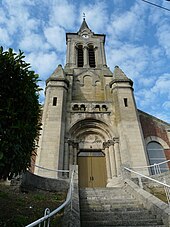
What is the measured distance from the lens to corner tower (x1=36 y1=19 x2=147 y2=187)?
37.2 ft

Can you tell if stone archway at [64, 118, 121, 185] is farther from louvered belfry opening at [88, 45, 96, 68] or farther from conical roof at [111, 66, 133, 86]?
louvered belfry opening at [88, 45, 96, 68]

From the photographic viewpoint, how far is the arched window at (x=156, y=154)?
12359 mm

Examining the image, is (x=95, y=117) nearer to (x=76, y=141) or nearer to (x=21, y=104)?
(x=76, y=141)

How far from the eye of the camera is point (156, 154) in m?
12.8

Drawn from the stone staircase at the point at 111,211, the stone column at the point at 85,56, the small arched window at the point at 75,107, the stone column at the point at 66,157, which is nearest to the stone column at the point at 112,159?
the stone column at the point at 66,157

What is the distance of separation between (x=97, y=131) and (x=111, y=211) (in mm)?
8114

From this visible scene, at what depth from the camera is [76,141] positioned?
1277cm

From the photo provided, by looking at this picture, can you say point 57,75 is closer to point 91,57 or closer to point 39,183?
point 91,57

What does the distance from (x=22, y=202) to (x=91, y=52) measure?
1920cm

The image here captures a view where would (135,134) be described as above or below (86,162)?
above

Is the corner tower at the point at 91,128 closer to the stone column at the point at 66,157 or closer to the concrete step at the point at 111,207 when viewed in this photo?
the stone column at the point at 66,157

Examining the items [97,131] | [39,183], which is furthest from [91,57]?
[39,183]

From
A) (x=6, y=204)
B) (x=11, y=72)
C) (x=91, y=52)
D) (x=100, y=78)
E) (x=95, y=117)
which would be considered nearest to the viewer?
(x=11, y=72)

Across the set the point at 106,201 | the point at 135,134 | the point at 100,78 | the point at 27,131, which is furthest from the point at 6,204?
the point at 100,78
